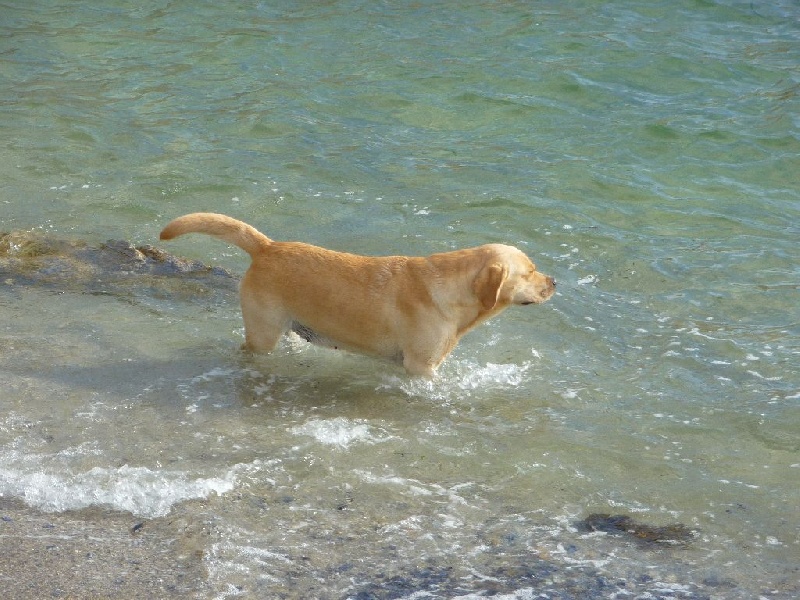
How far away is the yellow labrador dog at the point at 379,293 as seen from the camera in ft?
20.6

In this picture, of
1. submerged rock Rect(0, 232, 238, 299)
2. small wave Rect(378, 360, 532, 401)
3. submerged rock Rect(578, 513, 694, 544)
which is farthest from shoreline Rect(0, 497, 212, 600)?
submerged rock Rect(0, 232, 238, 299)

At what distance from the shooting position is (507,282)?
625cm

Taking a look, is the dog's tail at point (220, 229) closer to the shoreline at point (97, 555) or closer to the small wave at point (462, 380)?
the small wave at point (462, 380)

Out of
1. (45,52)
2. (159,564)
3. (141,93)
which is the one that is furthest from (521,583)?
(45,52)

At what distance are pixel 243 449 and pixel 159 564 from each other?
3.96ft

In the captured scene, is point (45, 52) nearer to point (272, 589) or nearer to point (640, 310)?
point (640, 310)

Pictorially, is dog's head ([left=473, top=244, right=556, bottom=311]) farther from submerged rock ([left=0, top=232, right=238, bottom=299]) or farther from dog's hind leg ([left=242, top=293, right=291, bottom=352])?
submerged rock ([left=0, top=232, right=238, bottom=299])

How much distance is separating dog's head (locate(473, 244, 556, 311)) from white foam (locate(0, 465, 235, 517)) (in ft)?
6.27

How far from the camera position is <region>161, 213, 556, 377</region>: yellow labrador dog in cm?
629

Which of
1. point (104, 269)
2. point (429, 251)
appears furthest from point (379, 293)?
point (104, 269)

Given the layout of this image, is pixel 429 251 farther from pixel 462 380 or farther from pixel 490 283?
pixel 490 283

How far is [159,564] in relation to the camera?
438 cm

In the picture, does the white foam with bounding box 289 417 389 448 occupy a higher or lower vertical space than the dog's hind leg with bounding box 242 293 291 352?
lower

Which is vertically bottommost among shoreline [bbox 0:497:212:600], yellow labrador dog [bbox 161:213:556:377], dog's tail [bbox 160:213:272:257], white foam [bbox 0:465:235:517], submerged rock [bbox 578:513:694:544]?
submerged rock [bbox 578:513:694:544]
